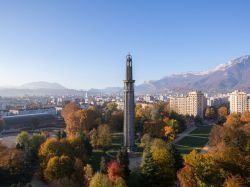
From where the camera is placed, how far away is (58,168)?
2578cm

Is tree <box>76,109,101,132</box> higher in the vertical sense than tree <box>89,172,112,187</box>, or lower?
higher

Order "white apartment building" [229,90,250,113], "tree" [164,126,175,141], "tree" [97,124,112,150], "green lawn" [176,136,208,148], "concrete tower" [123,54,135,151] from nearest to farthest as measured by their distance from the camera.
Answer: "concrete tower" [123,54,135,151] < "tree" [97,124,112,150] < "green lawn" [176,136,208,148] < "tree" [164,126,175,141] < "white apartment building" [229,90,250,113]

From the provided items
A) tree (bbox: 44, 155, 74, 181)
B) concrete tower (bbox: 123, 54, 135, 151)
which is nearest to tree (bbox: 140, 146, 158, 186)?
tree (bbox: 44, 155, 74, 181)

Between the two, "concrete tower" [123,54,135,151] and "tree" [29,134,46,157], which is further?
"concrete tower" [123,54,135,151]

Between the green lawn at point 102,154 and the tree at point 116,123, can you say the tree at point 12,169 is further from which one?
the tree at point 116,123

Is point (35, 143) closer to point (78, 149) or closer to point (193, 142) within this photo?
point (78, 149)

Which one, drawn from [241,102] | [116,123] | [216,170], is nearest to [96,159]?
[216,170]

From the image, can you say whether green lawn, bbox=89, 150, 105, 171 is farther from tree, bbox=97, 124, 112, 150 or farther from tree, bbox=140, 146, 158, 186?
tree, bbox=140, 146, 158, 186

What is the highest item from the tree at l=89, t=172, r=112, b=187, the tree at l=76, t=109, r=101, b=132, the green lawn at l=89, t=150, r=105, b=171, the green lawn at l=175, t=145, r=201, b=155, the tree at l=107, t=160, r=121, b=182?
the tree at l=76, t=109, r=101, b=132

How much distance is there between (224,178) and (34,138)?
18.9 metres

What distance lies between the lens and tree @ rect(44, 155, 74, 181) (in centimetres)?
2559

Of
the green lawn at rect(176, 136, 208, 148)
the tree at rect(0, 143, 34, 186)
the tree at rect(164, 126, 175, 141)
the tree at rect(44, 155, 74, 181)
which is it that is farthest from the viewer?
the tree at rect(164, 126, 175, 141)

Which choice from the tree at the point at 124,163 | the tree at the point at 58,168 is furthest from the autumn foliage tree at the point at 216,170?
the tree at the point at 58,168

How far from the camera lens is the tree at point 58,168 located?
2559cm
